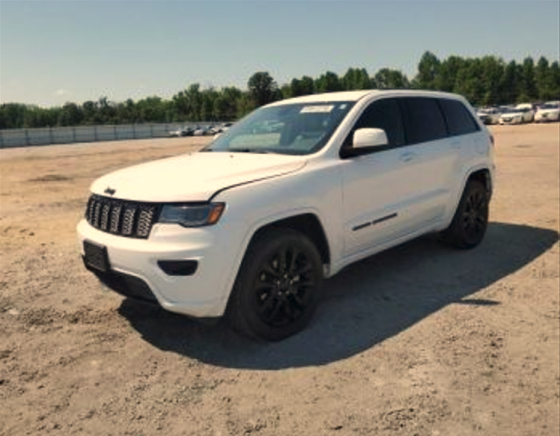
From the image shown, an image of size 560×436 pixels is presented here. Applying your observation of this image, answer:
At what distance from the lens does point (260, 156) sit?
506cm

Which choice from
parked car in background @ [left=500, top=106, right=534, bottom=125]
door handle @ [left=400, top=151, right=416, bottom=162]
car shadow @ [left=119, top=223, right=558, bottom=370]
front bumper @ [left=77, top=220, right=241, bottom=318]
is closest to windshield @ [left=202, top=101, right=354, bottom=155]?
door handle @ [left=400, top=151, right=416, bottom=162]

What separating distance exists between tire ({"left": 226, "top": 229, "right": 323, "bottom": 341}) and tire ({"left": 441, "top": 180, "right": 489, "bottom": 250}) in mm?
2599

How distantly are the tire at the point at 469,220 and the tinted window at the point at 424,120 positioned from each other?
822 millimetres

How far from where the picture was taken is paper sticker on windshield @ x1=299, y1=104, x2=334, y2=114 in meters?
5.50

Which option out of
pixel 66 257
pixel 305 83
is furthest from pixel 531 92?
pixel 66 257

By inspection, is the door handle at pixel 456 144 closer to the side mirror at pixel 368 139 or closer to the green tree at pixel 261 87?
the side mirror at pixel 368 139

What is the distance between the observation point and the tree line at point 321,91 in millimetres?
113688

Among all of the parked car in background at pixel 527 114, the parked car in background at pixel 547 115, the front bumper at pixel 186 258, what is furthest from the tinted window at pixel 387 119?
the parked car in background at pixel 527 114

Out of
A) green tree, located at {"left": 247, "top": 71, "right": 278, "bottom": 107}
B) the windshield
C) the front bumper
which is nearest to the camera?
the front bumper

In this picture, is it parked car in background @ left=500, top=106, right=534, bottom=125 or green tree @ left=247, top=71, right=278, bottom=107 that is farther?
green tree @ left=247, top=71, right=278, bottom=107

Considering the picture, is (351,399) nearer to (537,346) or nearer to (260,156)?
(537,346)

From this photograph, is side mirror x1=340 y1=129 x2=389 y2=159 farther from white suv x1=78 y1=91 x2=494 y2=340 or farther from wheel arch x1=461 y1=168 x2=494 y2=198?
wheel arch x1=461 y1=168 x2=494 y2=198

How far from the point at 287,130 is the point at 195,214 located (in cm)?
169

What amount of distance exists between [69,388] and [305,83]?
11482 centimetres
